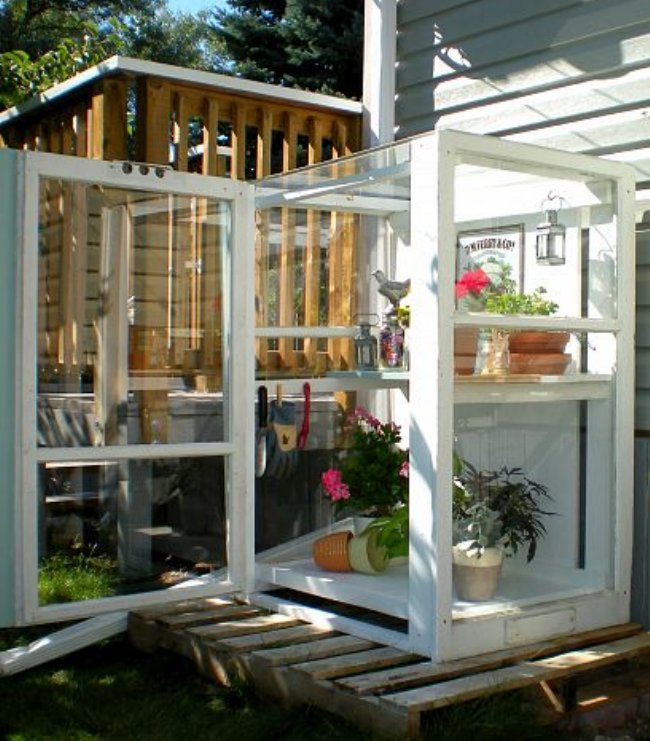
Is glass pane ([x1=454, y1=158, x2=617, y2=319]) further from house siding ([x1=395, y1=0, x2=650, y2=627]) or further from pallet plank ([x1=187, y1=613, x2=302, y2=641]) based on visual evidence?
pallet plank ([x1=187, y1=613, x2=302, y2=641])

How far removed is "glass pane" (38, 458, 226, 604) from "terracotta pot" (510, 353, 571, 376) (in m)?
1.44

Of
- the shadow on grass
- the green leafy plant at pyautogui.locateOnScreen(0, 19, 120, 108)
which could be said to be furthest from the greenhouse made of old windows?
the green leafy plant at pyautogui.locateOnScreen(0, 19, 120, 108)

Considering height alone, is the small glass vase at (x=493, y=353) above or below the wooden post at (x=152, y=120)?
below

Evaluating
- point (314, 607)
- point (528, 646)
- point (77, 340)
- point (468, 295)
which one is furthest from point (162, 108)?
point (528, 646)

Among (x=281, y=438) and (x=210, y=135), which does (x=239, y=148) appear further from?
(x=281, y=438)

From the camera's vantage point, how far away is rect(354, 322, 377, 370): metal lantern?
198 inches

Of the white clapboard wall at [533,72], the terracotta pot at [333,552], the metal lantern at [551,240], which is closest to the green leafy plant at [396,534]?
the terracotta pot at [333,552]

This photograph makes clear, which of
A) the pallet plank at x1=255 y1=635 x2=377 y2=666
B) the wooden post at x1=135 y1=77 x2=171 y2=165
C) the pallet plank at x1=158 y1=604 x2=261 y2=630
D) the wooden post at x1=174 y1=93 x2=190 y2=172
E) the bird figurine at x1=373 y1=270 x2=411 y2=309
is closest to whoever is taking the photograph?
the pallet plank at x1=255 y1=635 x2=377 y2=666

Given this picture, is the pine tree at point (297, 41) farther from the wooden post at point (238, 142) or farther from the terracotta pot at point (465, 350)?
the terracotta pot at point (465, 350)

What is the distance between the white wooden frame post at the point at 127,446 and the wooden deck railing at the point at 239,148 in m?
0.12

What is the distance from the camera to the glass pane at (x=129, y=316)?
4.56m

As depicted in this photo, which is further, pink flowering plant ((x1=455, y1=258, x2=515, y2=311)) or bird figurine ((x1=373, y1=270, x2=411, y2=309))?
bird figurine ((x1=373, y1=270, x2=411, y2=309))

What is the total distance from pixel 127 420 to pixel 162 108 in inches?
68.2

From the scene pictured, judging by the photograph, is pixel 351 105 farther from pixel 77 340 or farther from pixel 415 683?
pixel 415 683
